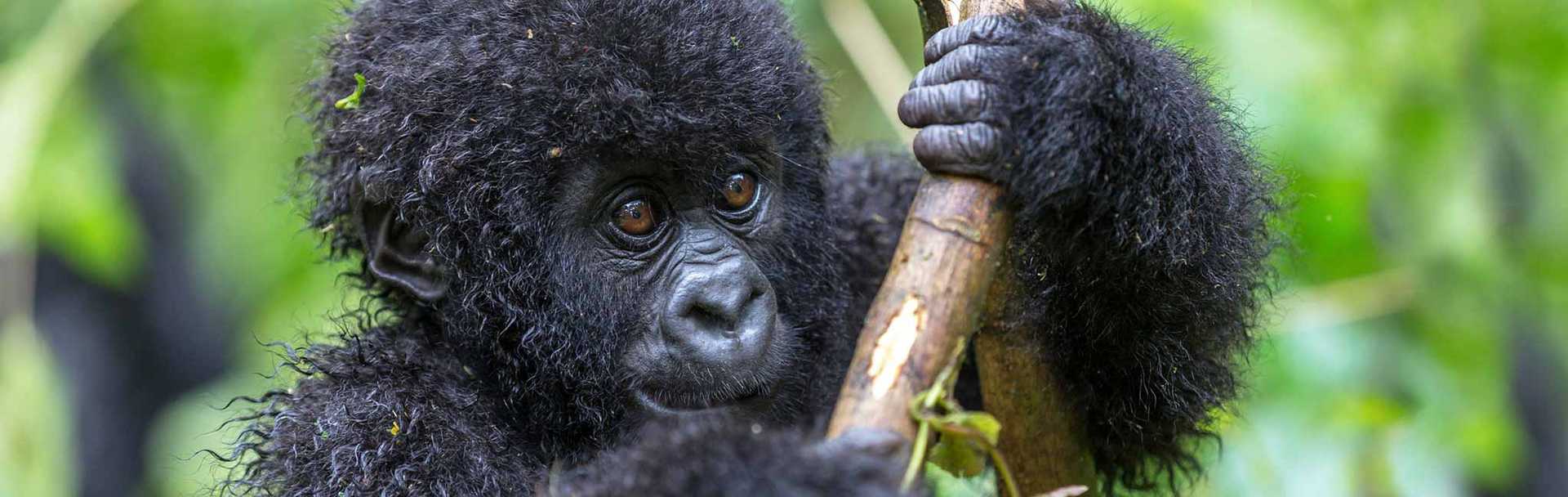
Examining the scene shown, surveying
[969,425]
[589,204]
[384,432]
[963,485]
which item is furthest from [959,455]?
[963,485]

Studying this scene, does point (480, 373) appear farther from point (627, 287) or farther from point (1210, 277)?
point (1210, 277)

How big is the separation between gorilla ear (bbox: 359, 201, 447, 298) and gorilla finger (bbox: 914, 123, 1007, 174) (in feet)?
4.25

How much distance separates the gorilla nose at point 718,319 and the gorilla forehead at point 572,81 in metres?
0.29

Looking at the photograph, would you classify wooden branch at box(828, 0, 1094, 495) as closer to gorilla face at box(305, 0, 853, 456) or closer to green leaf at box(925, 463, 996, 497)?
gorilla face at box(305, 0, 853, 456)

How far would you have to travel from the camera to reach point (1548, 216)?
15.7 ft

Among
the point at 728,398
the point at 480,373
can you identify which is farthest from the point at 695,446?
the point at 480,373

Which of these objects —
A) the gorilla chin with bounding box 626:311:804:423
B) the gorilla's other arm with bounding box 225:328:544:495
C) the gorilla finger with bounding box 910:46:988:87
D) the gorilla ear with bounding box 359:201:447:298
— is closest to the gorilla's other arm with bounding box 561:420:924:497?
the gorilla chin with bounding box 626:311:804:423

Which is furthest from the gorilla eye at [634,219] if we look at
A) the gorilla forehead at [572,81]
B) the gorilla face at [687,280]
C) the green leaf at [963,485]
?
the green leaf at [963,485]

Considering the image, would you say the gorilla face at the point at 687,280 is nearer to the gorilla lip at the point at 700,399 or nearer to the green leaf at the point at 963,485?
the gorilla lip at the point at 700,399

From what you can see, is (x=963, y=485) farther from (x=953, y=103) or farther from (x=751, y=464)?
(x=751, y=464)

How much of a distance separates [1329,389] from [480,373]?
2703 mm

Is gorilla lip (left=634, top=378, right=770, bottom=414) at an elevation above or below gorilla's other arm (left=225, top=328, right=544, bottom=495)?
below

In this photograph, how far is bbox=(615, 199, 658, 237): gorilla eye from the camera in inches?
116

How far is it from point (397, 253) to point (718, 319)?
2.71 ft
